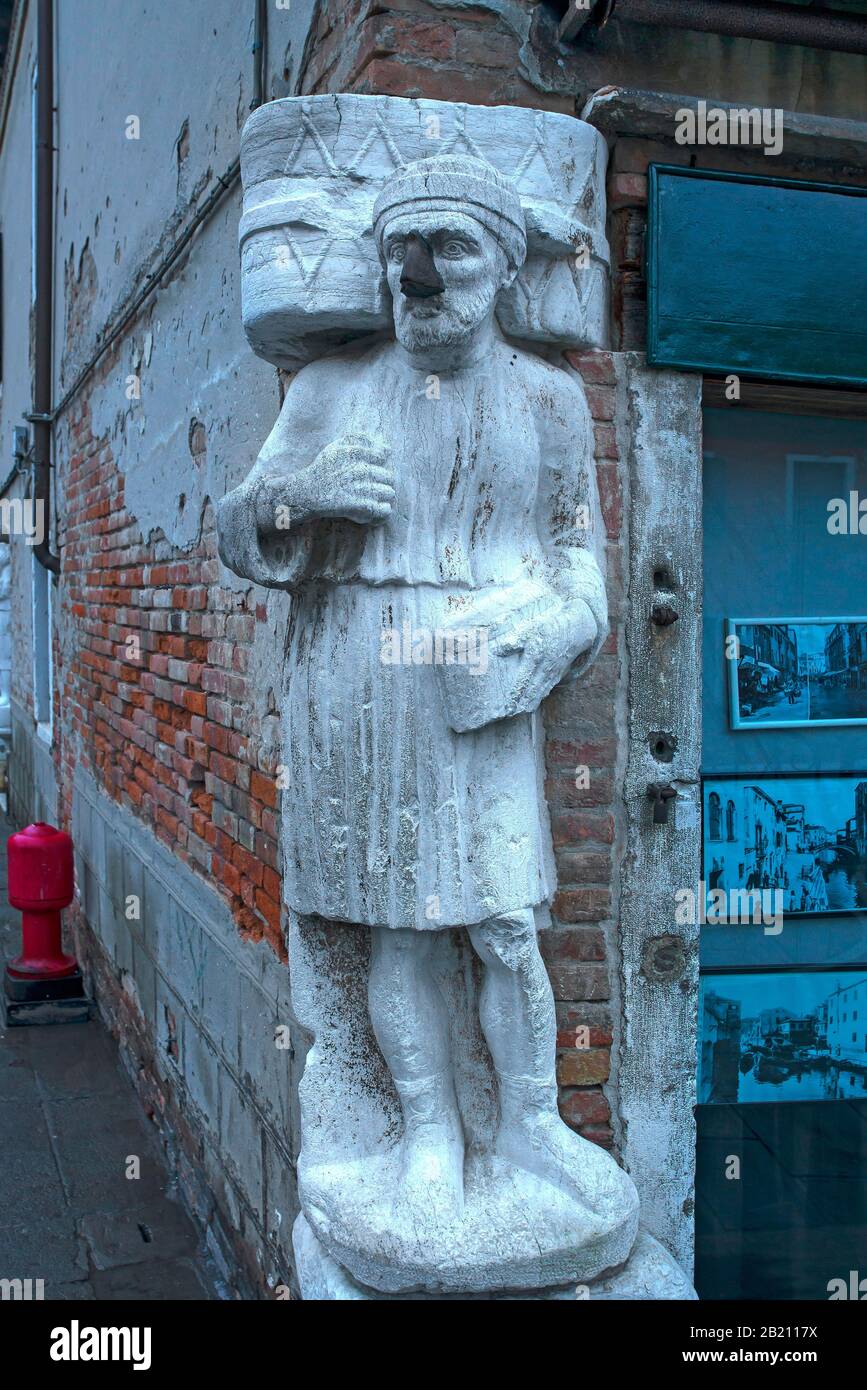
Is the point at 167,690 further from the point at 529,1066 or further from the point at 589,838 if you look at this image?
the point at 529,1066

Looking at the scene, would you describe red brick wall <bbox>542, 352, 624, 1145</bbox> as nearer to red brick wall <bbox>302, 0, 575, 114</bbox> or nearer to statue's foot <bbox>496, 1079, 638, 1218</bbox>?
statue's foot <bbox>496, 1079, 638, 1218</bbox>

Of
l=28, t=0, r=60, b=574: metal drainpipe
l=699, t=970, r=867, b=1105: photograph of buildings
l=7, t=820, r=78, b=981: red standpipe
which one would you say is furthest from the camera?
l=28, t=0, r=60, b=574: metal drainpipe

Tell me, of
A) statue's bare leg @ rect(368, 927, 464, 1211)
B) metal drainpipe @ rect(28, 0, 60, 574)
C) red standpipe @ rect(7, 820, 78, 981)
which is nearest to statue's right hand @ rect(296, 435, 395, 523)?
statue's bare leg @ rect(368, 927, 464, 1211)

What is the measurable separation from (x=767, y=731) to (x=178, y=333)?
253cm

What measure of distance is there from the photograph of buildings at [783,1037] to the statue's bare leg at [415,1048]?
102 cm

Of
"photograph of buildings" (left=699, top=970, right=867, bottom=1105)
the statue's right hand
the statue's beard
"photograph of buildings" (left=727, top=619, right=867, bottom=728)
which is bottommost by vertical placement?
"photograph of buildings" (left=699, top=970, right=867, bottom=1105)

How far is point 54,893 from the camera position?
19.4ft

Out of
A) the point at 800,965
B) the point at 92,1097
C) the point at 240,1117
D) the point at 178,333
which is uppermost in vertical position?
the point at 178,333

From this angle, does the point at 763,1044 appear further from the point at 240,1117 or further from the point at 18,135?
the point at 18,135

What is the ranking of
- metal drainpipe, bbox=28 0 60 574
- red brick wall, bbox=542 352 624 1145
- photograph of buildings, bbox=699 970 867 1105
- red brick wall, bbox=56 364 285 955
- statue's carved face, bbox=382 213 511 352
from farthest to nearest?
1. metal drainpipe, bbox=28 0 60 574
2. red brick wall, bbox=56 364 285 955
3. photograph of buildings, bbox=699 970 867 1105
4. red brick wall, bbox=542 352 624 1145
5. statue's carved face, bbox=382 213 511 352

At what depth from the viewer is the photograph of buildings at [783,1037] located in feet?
10.4

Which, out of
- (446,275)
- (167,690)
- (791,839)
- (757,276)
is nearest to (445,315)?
(446,275)

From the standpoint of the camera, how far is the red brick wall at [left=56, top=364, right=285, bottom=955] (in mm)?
3523

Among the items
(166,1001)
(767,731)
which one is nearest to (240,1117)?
(166,1001)
